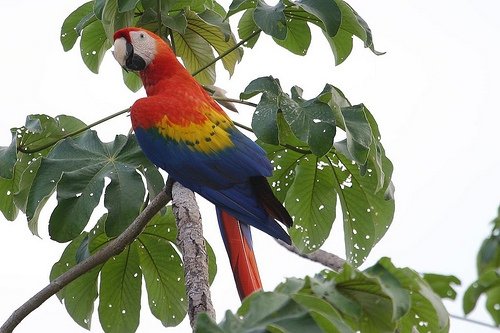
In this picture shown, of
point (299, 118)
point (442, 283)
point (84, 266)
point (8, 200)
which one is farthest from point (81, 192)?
point (442, 283)

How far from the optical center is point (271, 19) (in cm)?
282

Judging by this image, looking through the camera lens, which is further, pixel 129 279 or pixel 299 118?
pixel 129 279

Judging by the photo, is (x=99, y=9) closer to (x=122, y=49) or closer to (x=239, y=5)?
(x=122, y=49)

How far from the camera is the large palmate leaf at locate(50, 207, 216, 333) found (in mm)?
3279

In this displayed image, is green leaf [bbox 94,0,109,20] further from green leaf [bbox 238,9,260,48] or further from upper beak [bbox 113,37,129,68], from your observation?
green leaf [bbox 238,9,260,48]

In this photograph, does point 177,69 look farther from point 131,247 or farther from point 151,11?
point 131,247

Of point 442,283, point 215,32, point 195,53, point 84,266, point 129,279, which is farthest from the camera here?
point 195,53

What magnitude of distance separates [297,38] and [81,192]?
1067 millimetres

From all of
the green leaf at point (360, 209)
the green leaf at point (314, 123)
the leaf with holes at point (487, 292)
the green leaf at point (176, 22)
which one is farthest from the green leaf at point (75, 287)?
the leaf with holes at point (487, 292)

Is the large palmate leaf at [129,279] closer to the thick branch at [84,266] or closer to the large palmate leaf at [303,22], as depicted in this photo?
the thick branch at [84,266]

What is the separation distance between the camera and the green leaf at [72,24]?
3514 mm

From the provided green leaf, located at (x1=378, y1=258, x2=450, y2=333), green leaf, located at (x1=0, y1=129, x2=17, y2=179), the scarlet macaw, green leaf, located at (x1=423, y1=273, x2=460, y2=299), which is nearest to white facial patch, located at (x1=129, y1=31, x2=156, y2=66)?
the scarlet macaw

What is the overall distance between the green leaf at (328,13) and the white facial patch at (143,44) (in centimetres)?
67

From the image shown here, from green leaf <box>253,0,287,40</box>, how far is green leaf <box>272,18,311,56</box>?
14.2 inches
